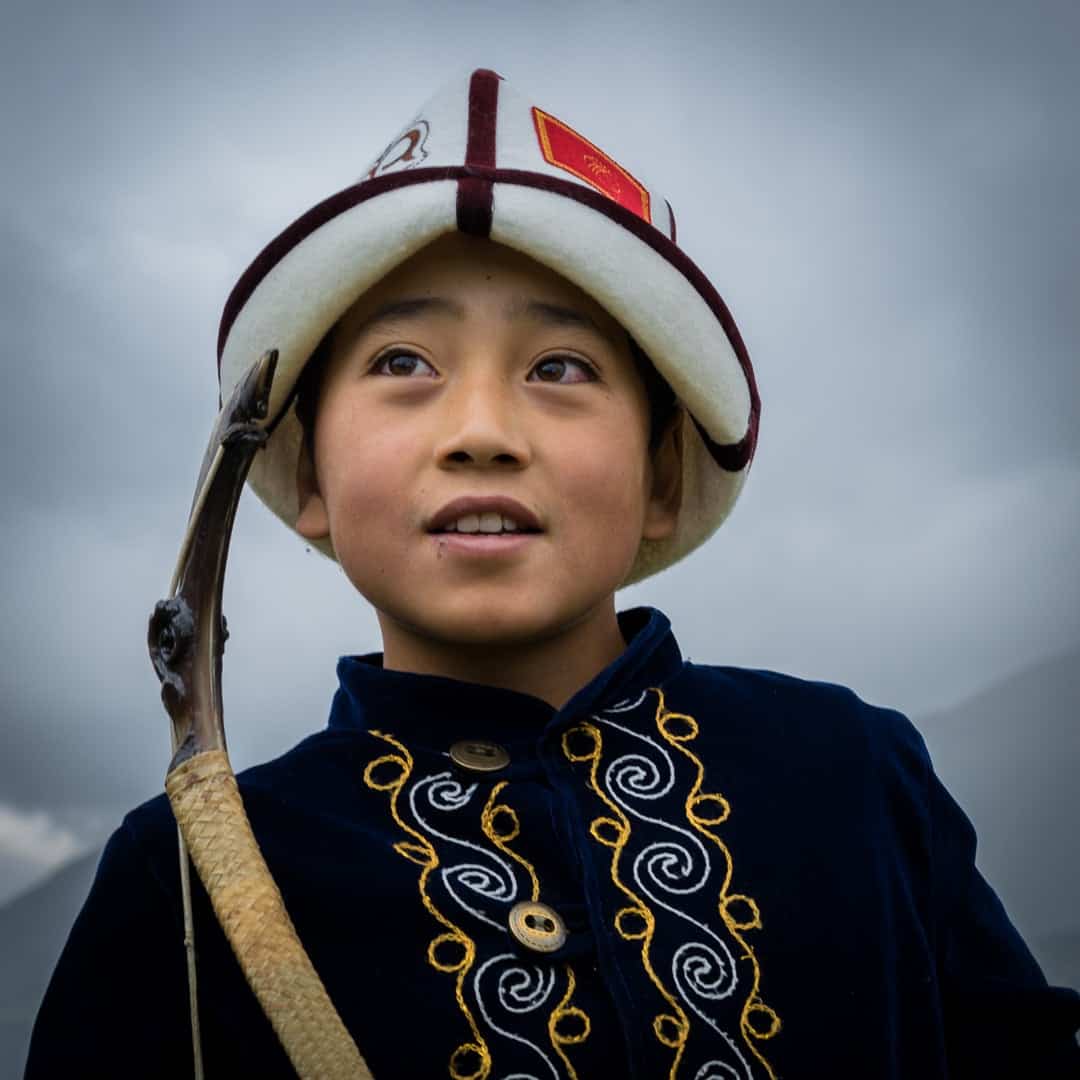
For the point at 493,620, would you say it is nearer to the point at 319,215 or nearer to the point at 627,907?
the point at 627,907

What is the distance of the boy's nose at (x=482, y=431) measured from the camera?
5.65ft

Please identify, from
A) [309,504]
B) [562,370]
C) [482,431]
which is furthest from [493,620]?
[309,504]

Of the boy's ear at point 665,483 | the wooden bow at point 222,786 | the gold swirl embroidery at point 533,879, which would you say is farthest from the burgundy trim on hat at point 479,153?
the gold swirl embroidery at point 533,879

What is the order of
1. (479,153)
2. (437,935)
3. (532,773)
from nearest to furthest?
(437,935) → (532,773) → (479,153)

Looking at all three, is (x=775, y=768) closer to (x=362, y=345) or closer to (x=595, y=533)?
(x=595, y=533)

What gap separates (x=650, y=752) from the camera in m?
1.85

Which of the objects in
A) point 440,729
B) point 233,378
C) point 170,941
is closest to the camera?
point 170,941

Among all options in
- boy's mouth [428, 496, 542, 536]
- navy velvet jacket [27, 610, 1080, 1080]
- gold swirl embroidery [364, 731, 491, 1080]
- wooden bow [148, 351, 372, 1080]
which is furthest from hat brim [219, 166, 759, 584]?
gold swirl embroidery [364, 731, 491, 1080]

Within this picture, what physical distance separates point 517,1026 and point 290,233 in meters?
1.04

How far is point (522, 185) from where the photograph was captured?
1827 mm

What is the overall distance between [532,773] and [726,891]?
0.27 meters

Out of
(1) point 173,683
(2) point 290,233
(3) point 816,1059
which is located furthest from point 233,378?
(3) point 816,1059

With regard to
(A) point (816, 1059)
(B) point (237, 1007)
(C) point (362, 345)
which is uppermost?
(C) point (362, 345)

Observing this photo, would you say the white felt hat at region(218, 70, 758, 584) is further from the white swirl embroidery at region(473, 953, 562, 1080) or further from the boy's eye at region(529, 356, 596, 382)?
the white swirl embroidery at region(473, 953, 562, 1080)
